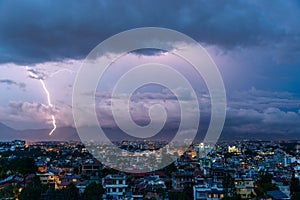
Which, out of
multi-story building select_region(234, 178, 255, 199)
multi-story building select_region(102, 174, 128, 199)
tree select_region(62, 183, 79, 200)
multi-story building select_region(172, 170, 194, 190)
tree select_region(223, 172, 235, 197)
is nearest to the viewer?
tree select_region(62, 183, 79, 200)

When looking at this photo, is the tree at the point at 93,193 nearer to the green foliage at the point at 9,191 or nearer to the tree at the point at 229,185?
the green foliage at the point at 9,191

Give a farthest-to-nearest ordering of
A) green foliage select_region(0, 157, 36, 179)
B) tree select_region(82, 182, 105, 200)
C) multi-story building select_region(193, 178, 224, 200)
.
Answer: green foliage select_region(0, 157, 36, 179), multi-story building select_region(193, 178, 224, 200), tree select_region(82, 182, 105, 200)

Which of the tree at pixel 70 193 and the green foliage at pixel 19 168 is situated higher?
the green foliage at pixel 19 168

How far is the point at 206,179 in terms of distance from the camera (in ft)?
78.9

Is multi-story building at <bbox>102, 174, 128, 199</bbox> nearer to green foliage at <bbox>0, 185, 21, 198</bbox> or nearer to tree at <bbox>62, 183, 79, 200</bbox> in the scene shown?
tree at <bbox>62, 183, 79, 200</bbox>

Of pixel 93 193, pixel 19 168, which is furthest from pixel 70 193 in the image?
pixel 19 168

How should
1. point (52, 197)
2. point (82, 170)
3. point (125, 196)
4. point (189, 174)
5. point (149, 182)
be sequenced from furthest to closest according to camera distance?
point (82, 170), point (189, 174), point (149, 182), point (125, 196), point (52, 197)

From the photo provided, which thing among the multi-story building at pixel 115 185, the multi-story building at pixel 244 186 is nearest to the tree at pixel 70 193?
the multi-story building at pixel 115 185

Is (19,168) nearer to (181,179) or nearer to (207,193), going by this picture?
(181,179)

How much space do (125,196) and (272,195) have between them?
7.23m

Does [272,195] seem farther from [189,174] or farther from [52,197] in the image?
[52,197]

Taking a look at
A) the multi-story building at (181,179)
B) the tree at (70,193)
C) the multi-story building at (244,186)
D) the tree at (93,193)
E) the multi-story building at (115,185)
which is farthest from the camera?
the multi-story building at (181,179)

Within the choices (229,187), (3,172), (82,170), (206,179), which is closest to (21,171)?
(3,172)

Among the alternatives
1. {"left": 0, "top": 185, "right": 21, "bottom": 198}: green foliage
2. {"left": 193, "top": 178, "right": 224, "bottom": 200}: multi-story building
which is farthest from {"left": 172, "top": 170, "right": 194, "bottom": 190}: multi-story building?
{"left": 0, "top": 185, "right": 21, "bottom": 198}: green foliage
